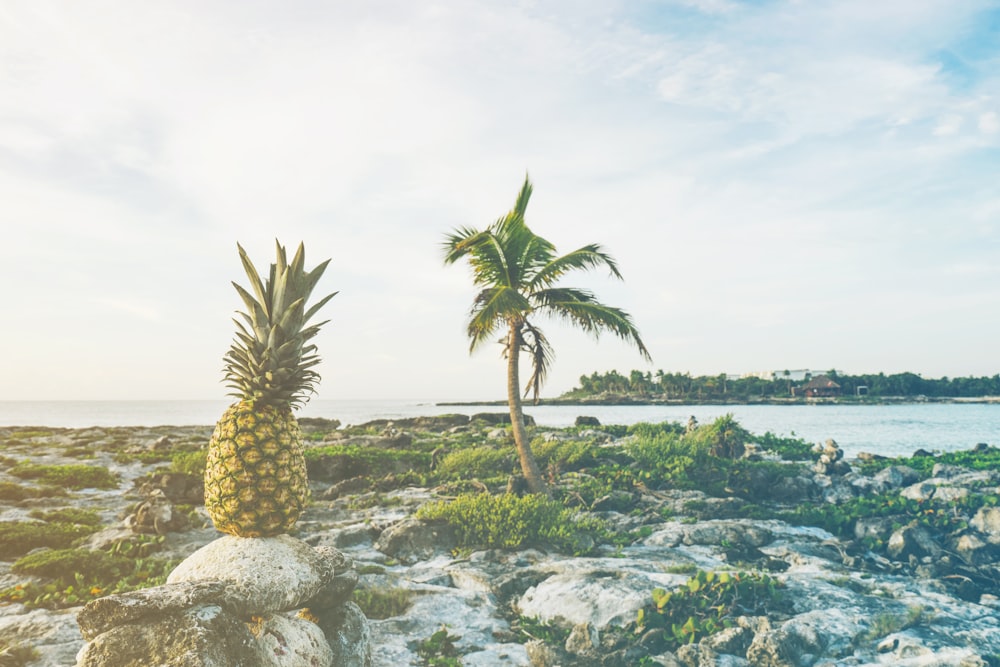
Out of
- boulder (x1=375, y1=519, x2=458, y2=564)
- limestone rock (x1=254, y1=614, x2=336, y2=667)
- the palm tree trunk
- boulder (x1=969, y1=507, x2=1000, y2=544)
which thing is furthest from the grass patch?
boulder (x1=969, y1=507, x2=1000, y2=544)

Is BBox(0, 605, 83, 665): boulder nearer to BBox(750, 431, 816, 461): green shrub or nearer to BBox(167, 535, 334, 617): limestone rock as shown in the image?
BBox(167, 535, 334, 617): limestone rock

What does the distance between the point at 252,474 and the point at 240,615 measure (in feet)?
4.06

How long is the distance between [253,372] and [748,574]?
7884 mm

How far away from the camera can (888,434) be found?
143 ft

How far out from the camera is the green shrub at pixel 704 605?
759 cm

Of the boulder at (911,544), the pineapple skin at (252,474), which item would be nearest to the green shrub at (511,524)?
the boulder at (911,544)

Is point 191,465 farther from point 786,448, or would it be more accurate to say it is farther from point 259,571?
point 786,448

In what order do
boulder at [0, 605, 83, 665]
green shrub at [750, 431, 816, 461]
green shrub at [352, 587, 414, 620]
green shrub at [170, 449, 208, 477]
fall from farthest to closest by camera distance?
green shrub at [750, 431, 816, 461]
green shrub at [170, 449, 208, 477]
green shrub at [352, 587, 414, 620]
boulder at [0, 605, 83, 665]

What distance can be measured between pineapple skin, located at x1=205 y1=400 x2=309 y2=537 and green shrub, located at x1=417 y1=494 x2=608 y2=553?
559 cm

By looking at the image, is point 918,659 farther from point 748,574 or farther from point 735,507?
point 735,507

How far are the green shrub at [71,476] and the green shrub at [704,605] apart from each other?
648 inches

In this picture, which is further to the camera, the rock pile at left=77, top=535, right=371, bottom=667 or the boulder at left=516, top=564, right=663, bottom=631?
the boulder at left=516, top=564, right=663, bottom=631

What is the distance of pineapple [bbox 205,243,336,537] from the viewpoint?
5.83m

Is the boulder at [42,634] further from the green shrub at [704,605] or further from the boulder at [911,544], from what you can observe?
the boulder at [911,544]
